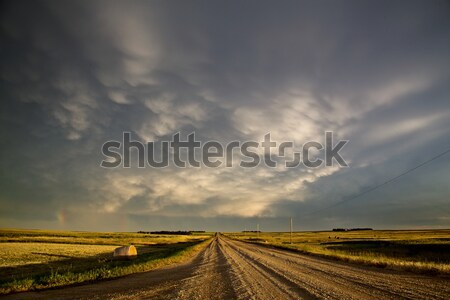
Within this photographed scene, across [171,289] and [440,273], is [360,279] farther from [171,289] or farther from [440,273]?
[171,289]

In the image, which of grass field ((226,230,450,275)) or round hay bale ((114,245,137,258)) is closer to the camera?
grass field ((226,230,450,275))

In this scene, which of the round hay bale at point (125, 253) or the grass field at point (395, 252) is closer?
the grass field at point (395, 252)

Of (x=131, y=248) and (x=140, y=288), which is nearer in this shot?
(x=140, y=288)

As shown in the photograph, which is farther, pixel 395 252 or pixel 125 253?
pixel 395 252

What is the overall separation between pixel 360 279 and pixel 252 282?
16.8 ft

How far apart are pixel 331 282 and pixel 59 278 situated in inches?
505

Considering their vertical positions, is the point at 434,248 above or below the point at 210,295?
below

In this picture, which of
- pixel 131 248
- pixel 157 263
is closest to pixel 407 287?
pixel 157 263

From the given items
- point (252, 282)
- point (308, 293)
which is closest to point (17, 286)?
point (252, 282)

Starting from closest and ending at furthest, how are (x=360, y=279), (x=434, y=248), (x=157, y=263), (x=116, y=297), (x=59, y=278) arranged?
1. (x=116, y=297)
2. (x=360, y=279)
3. (x=59, y=278)
4. (x=157, y=263)
5. (x=434, y=248)

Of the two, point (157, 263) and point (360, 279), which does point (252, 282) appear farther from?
point (157, 263)

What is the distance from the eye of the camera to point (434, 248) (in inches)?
1816

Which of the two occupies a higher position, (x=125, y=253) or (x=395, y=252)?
(x=125, y=253)

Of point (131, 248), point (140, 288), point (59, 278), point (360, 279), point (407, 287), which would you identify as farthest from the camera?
point (131, 248)
